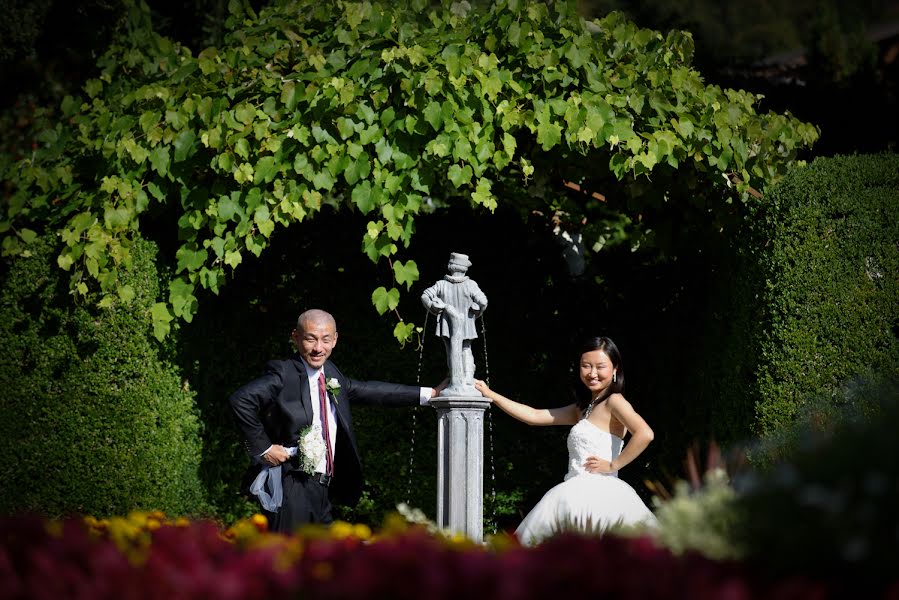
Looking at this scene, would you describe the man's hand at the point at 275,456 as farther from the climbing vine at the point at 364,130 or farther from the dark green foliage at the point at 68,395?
the dark green foliage at the point at 68,395

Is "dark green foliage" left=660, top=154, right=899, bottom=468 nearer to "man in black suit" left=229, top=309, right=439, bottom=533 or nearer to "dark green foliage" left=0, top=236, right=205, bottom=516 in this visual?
"man in black suit" left=229, top=309, right=439, bottom=533

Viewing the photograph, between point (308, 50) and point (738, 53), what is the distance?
30.7 ft

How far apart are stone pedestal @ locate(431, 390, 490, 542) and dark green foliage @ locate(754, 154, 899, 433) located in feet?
6.30

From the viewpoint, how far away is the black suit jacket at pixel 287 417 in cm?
539

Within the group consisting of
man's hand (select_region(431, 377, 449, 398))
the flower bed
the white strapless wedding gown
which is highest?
man's hand (select_region(431, 377, 449, 398))

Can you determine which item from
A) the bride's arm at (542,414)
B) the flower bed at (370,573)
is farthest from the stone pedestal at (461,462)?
the flower bed at (370,573)

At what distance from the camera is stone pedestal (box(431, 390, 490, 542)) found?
215 inches

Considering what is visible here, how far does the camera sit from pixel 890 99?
1144cm

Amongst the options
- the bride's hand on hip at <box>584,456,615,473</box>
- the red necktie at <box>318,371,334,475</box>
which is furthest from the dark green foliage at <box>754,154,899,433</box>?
the red necktie at <box>318,371,334,475</box>

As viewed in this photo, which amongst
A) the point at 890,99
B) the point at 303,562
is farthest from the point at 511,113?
the point at 890,99

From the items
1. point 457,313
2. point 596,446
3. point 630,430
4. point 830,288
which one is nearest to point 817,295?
point 830,288

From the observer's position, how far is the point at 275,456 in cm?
532

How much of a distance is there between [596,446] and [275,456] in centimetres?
190

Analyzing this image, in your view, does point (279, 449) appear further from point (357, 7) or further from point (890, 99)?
point (890, 99)
